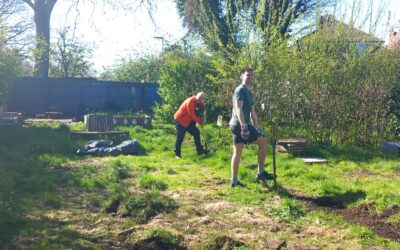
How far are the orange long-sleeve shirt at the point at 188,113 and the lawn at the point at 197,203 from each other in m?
1.05

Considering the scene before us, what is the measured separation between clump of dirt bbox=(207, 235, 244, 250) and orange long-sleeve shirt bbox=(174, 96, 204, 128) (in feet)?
21.2

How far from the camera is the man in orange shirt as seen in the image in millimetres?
10977

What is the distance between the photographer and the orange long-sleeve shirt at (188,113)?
36.1 ft

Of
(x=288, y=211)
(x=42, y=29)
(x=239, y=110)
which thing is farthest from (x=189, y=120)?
(x=42, y=29)

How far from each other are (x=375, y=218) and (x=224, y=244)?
2244 millimetres

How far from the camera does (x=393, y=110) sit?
462 inches

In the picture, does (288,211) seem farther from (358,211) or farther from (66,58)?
(66,58)

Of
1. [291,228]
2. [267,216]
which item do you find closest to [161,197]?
[267,216]

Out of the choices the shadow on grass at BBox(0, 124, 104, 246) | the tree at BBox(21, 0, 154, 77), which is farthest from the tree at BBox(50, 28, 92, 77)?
the shadow on grass at BBox(0, 124, 104, 246)

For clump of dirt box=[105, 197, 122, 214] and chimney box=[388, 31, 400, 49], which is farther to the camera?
chimney box=[388, 31, 400, 49]

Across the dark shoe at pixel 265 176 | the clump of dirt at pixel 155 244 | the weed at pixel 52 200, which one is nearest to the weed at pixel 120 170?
the weed at pixel 52 200

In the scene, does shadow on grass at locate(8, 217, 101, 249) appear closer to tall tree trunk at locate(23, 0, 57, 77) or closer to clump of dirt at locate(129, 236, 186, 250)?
clump of dirt at locate(129, 236, 186, 250)

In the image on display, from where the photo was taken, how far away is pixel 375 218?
18.8ft

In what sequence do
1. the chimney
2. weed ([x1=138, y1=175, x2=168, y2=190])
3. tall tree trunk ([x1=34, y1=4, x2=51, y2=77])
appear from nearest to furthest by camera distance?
1. weed ([x1=138, y1=175, x2=168, y2=190])
2. the chimney
3. tall tree trunk ([x1=34, y1=4, x2=51, y2=77])
